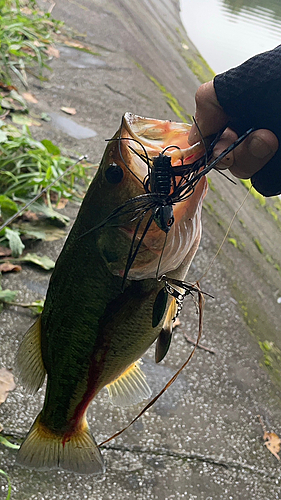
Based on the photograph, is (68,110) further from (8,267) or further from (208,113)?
(208,113)

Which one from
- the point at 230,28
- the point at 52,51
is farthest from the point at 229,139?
the point at 230,28

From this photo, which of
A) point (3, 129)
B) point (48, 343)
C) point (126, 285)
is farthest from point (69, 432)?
point (3, 129)

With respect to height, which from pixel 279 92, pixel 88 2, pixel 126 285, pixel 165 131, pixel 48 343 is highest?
pixel 279 92

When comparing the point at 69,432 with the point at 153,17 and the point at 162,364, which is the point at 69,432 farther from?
the point at 153,17

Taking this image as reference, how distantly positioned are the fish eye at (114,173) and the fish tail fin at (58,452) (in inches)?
35.2

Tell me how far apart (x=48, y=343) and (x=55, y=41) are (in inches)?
234

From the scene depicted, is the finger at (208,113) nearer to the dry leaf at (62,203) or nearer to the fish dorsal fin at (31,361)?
the fish dorsal fin at (31,361)

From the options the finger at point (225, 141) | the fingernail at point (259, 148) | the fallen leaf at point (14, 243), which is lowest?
the fallen leaf at point (14, 243)

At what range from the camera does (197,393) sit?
2.92m

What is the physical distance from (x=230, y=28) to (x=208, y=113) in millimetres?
11389

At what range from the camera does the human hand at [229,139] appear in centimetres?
109

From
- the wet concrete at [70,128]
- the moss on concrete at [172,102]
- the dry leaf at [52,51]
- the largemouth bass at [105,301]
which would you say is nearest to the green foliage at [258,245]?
the wet concrete at [70,128]

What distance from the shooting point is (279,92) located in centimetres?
104

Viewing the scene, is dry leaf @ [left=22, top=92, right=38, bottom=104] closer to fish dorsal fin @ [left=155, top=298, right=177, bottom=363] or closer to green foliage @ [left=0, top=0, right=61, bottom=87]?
green foliage @ [left=0, top=0, right=61, bottom=87]
